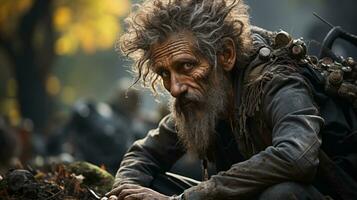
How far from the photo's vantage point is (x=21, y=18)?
115ft

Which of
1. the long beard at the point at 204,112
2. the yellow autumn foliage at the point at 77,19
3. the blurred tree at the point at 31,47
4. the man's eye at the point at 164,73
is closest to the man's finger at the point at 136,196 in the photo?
the long beard at the point at 204,112

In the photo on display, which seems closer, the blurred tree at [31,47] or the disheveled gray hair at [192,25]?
the disheveled gray hair at [192,25]

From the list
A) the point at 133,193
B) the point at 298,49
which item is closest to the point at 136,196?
the point at 133,193

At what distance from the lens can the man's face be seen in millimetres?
7438

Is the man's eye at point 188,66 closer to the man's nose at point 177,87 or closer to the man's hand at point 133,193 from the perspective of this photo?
the man's nose at point 177,87

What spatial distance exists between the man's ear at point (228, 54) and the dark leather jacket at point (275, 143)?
136mm

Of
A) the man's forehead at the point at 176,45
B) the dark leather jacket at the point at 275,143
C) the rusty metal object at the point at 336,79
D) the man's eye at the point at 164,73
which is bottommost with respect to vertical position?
the dark leather jacket at the point at 275,143

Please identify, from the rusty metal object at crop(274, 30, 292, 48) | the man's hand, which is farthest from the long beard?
the man's hand

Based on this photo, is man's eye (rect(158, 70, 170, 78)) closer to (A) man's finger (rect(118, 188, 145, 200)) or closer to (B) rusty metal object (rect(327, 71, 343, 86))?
(A) man's finger (rect(118, 188, 145, 200))

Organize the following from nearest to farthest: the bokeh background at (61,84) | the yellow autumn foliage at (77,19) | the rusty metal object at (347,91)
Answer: the rusty metal object at (347,91)
the bokeh background at (61,84)
the yellow autumn foliage at (77,19)

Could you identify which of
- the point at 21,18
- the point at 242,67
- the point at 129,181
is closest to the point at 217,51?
the point at 242,67

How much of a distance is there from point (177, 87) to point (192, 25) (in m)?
0.43

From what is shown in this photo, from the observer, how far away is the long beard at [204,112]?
24.7ft

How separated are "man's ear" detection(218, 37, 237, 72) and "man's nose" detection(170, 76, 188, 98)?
0.34 meters
